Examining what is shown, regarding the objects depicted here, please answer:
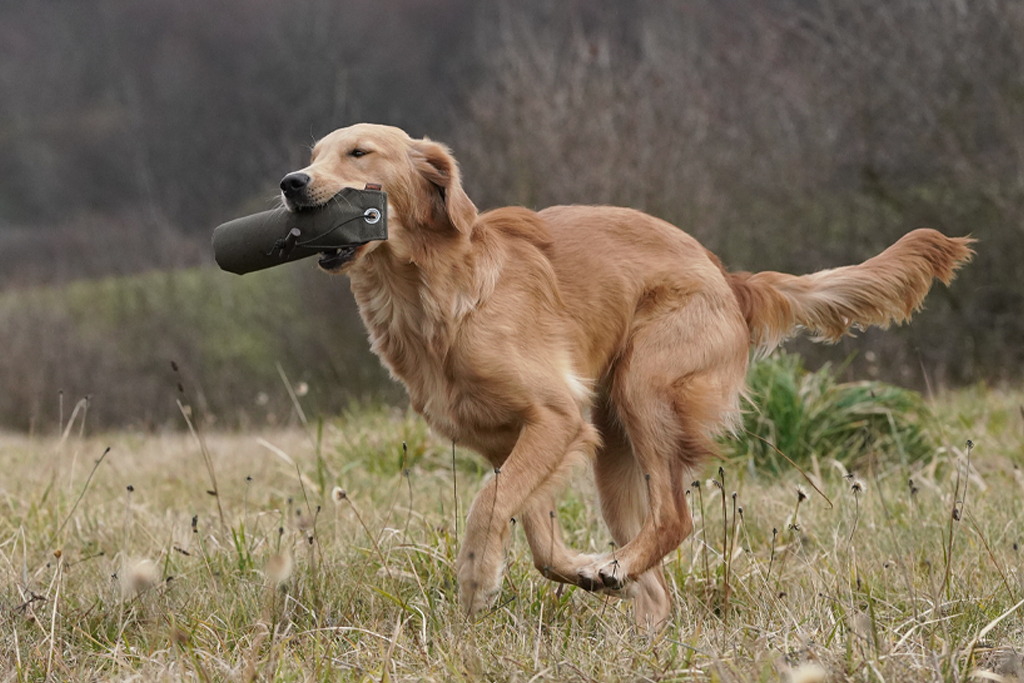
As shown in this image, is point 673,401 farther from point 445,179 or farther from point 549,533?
point 445,179

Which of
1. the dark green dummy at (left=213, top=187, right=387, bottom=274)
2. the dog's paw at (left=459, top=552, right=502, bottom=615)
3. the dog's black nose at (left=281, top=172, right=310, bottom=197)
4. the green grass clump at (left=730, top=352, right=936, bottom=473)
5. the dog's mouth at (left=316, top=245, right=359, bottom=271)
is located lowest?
the green grass clump at (left=730, top=352, right=936, bottom=473)

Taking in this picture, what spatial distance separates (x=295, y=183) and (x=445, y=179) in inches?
22.2

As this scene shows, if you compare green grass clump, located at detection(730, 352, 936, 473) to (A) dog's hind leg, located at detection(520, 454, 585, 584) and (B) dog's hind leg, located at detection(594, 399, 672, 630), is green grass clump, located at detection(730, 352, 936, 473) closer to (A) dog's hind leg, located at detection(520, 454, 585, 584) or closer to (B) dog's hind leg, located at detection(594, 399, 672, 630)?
(B) dog's hind leg, located at detection(594, 399, 672, 630)

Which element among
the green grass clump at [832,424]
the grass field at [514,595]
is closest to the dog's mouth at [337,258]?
A: the grass field at [514,595]

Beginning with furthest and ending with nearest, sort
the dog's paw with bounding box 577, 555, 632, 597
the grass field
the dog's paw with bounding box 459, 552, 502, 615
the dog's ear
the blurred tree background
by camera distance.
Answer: the blurred tree background
the dog's ear
the dog's paw with bounding box 577, 555, 632, 597
the dog's paw with bounding box 459, 552, 502, 615
the grass field

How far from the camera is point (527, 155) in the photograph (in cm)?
1236

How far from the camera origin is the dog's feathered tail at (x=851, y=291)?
12.7ft

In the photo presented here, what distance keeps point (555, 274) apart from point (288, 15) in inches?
614

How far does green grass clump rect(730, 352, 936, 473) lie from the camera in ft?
18.8

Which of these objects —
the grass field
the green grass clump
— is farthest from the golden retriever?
the green grass clump

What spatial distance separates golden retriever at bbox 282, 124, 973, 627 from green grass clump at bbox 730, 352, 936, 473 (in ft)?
6.24

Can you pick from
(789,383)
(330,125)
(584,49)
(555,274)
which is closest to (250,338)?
(330,125)

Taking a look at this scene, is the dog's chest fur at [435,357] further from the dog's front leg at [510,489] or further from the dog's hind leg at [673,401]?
the dog's hind leg at [673,401]

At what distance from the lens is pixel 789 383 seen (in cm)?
585
